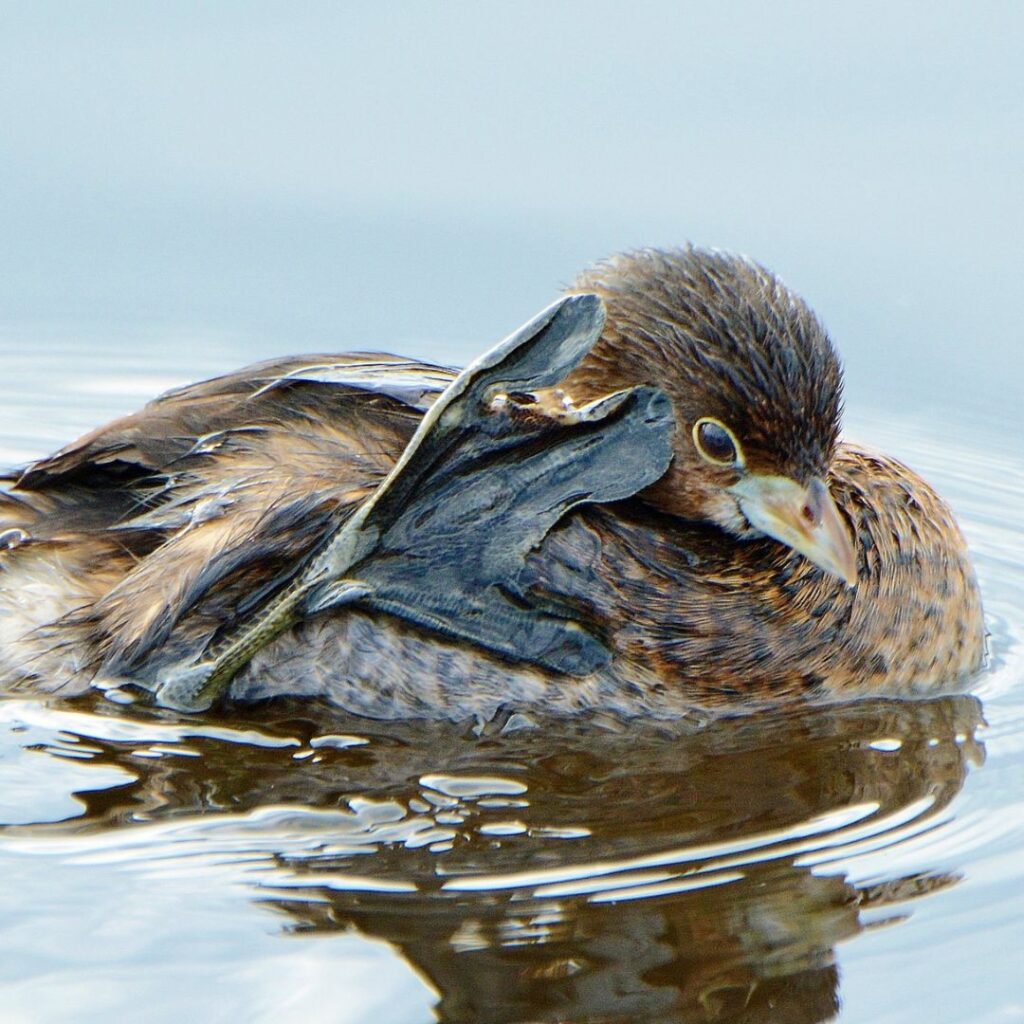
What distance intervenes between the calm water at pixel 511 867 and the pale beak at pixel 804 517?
1.40 feet

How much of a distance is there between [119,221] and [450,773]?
3686 millimetres

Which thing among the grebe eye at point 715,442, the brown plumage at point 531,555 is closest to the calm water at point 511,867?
the brown plumage at point 531,555

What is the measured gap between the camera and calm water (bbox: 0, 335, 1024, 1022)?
3805 mm

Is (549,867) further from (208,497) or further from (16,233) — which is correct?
(16,233)

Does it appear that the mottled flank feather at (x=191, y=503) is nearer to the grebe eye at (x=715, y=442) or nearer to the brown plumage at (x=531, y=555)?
the brown plumage at (x=531, y=555)

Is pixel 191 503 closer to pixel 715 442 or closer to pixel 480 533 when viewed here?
pixel 480 533

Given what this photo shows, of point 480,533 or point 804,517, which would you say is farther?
point 804,517

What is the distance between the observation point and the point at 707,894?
415 cm

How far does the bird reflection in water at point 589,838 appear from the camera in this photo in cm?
387

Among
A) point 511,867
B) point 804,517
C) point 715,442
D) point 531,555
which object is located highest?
point 715,442

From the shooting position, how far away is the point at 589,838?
4.39 m

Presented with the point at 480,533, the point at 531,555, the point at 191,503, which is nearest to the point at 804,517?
the point at 531,555

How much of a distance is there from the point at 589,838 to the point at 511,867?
0.23 meters

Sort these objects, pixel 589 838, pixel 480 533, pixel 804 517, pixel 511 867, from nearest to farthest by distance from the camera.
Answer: pixel 511 867, pixel 589 838, pixel 480 533, pixel 804 517
